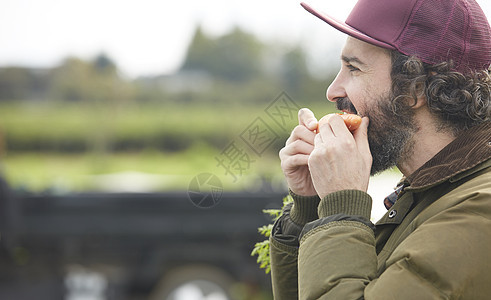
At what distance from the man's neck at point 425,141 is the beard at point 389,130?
0.05 ft

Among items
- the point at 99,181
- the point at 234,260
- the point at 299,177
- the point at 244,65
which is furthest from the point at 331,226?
the point at 244,65

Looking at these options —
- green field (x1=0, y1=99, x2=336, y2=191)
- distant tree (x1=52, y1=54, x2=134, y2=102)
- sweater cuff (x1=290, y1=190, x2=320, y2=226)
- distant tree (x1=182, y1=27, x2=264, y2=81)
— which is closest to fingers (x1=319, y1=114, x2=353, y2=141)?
sweater cuff (x1=290, y1=190, x2=320, y2=226)

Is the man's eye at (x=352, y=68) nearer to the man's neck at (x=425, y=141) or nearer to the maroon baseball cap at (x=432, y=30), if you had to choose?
the maroon baseball cap at (x=432, y=30)

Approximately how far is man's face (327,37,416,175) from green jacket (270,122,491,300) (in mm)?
119

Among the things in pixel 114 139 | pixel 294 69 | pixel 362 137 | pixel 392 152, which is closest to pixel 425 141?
pixel 392 152

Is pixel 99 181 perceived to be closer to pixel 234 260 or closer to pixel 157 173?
pixel 157 173

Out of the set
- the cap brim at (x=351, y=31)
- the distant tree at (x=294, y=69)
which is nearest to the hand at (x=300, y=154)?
the cap brim at (x=351, y=31)

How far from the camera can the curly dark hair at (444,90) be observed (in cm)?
191

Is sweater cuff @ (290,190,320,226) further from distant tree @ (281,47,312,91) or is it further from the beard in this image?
distant tree @ (281,47,312,91)

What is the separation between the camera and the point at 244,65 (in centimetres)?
1207

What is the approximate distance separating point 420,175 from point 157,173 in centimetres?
829

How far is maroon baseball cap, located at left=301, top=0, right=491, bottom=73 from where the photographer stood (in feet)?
6.17

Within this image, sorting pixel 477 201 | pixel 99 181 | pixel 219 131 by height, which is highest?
pixel 219 131

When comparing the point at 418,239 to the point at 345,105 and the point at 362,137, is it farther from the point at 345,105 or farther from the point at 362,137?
the point at 345,105
